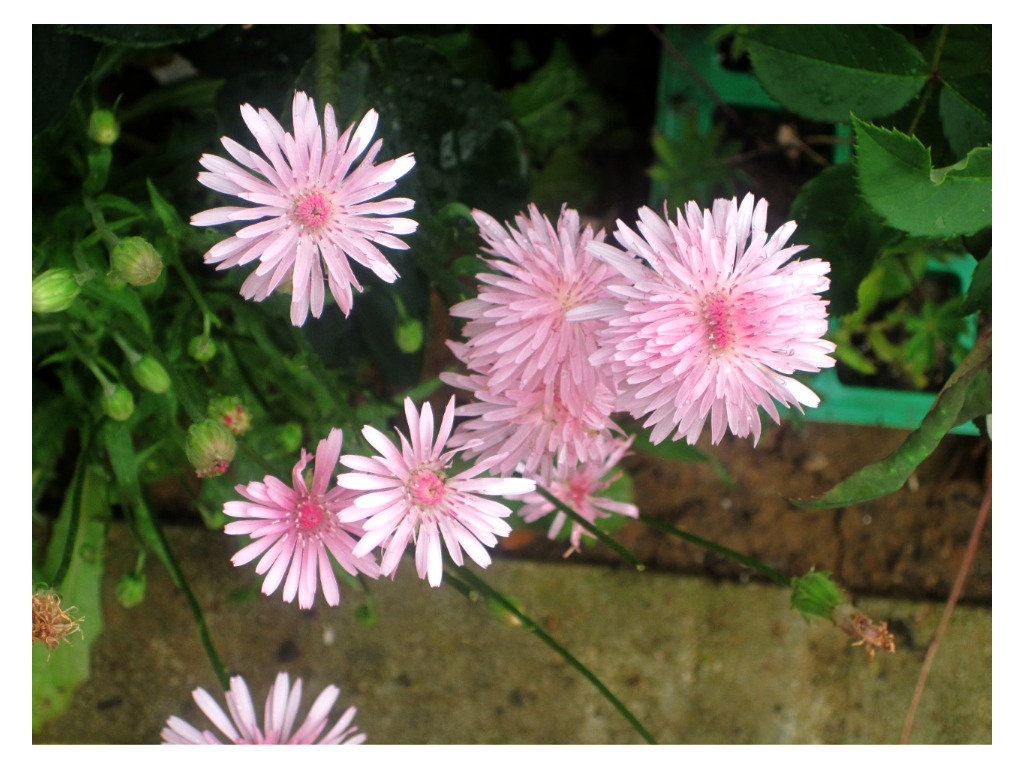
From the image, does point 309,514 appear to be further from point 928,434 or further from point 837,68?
point 837,68

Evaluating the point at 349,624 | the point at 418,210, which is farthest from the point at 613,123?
the point at 349,624

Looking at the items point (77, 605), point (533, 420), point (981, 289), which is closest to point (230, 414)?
point (533, 420)

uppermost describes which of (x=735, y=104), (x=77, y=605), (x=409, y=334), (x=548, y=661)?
(x=735, y=104)

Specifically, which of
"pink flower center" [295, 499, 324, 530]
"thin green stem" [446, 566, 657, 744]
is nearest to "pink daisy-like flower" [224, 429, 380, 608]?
"pink flower center" [295, 499, 324, 530]

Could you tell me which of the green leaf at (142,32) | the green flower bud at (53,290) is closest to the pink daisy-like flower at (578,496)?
the green flower bud at (53,290)

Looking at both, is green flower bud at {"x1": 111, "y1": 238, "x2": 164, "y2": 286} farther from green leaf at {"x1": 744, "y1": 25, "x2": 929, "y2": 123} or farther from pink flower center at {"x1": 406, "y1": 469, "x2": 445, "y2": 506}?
green leaf at {"x1": 744, "y1": 25, "x2": 929, "y2": 123}
